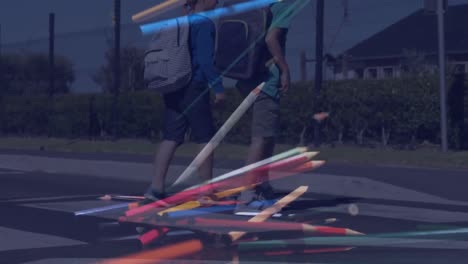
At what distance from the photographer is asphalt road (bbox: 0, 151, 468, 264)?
248 inches

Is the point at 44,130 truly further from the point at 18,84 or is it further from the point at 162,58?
the point at 162,58

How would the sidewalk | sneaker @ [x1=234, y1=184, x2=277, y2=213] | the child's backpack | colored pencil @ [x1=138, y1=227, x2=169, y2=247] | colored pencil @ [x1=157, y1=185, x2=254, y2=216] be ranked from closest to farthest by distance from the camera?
colored pencil @ [x1=138, y1=227, x2=169, y2=247]
colored pencil @ [x1=157, y1=185, x2=254, y2=216]
sneaker @ [x1=234, y1=184, x2=277, y2=213]
the child's backpack
the sidewalk

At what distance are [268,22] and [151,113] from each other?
60.0ft

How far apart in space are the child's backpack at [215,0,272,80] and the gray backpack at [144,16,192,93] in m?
0.64

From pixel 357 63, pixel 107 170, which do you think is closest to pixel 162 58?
pixel 107 170

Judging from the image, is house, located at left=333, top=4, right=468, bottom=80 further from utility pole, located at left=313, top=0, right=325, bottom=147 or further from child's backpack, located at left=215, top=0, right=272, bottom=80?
child's backpack, located at left=215, top=0, right=272, bottom=80

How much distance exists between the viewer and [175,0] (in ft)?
28.9

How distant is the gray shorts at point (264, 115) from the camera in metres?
8.40

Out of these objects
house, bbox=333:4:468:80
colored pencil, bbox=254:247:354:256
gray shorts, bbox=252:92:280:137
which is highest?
house, bbox=333:4:468:80

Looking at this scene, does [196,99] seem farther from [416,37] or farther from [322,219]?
[416,37]

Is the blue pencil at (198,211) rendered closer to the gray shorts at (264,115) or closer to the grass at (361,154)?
the gray shorts at (264,115)

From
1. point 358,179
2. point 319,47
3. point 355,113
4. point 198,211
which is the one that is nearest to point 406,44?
point 355,113

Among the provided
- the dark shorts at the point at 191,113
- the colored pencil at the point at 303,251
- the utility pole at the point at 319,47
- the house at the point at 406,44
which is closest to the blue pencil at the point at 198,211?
the dark shorts at the point at 191,113

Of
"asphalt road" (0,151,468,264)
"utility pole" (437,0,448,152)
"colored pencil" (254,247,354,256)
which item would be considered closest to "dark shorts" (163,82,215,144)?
"asphalt road" (0,151,468,264)
